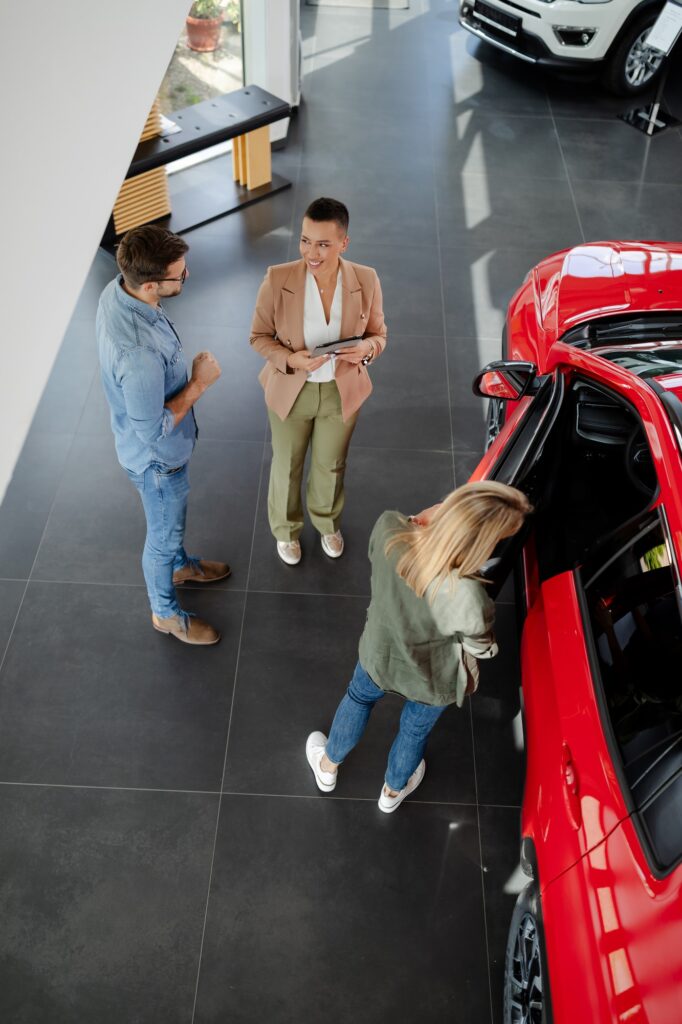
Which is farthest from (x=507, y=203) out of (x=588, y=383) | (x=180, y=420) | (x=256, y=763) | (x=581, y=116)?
(x=256, y=763)

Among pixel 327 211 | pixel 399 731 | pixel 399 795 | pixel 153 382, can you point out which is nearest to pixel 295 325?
pixel 327 211

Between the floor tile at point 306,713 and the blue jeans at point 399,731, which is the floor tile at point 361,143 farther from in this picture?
the blue jeans at point 399,731

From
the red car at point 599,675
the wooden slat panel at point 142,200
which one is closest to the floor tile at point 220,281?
the wooden slat panel at point 142,200

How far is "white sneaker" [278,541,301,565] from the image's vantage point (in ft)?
12.5

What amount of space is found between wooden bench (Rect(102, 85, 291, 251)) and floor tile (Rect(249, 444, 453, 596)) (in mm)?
2190

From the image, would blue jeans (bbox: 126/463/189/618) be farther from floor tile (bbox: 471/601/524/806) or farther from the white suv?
the white suv

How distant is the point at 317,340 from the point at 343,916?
2.01 meters

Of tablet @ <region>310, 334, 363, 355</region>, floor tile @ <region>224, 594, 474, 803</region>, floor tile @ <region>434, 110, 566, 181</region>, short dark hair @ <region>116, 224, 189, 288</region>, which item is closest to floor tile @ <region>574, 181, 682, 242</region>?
floor tile @ <region>434, 110, 566, 181</region>

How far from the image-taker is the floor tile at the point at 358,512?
3.78 meters

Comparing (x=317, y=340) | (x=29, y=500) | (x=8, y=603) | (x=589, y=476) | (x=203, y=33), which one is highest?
(x=203, y=33)

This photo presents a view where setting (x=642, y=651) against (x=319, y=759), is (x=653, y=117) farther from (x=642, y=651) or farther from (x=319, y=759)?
(x=319, y=759)

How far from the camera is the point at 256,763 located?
320 centimetres

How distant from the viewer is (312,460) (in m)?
3.60

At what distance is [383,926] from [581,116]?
6468mm
